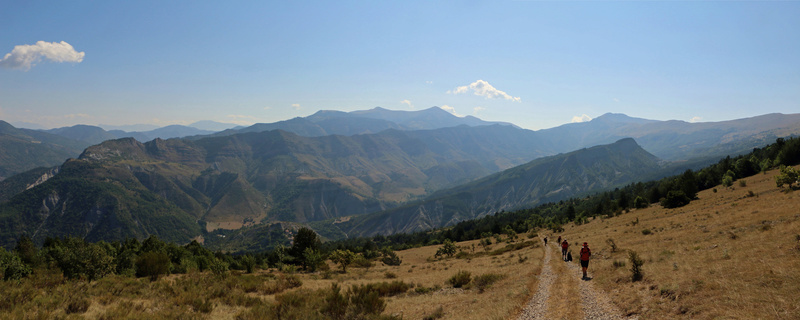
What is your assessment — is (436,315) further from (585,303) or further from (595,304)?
(595,304)

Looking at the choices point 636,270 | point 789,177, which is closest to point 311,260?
point 636,270

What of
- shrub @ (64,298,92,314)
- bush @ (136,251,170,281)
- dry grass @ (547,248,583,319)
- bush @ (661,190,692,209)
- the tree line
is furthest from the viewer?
bush @ (661,190,692,209)

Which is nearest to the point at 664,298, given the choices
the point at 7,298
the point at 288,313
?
the point at 288,313

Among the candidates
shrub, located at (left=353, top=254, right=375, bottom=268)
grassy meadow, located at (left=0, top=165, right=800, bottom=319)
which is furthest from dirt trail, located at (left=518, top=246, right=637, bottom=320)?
shrub, located at (left=353, top=254, right=375, bottom=268)

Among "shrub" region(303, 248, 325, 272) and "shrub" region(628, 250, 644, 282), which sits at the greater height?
"shrub" region(628, 250, 644, 282)

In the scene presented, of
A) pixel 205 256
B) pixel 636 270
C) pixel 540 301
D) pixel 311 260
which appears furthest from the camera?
pixel 205 256

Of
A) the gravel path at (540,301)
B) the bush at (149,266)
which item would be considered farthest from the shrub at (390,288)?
the bush at (149,266)

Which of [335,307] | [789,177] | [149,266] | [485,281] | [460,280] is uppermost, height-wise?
[789,177]

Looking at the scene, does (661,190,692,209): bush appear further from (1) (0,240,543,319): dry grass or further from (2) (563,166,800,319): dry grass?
(1) (0,240,543,319): dry grass

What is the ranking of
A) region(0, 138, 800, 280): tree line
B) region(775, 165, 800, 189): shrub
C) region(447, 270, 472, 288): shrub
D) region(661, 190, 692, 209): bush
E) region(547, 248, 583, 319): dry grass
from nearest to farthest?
region(547, 248, 583, 319): dry grass < region(447, 270, 472, 288): shrub < region(0, 138, 800, 280): tree line < region(775, 165, 800, 189): shrub < region(661, 190, 692, 209): bush

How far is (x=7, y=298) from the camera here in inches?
628

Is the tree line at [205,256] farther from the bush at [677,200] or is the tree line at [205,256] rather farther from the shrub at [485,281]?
the shrub at [485,281]

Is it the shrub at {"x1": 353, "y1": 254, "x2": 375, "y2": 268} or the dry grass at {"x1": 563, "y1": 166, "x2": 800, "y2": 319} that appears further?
the shrub at {"x1": 353, "y1": 254, "x2": 375, "y2": 268}

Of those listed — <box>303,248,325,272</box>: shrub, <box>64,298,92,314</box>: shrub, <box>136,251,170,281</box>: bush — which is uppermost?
<box>64,298,92,314</box>: shrub
